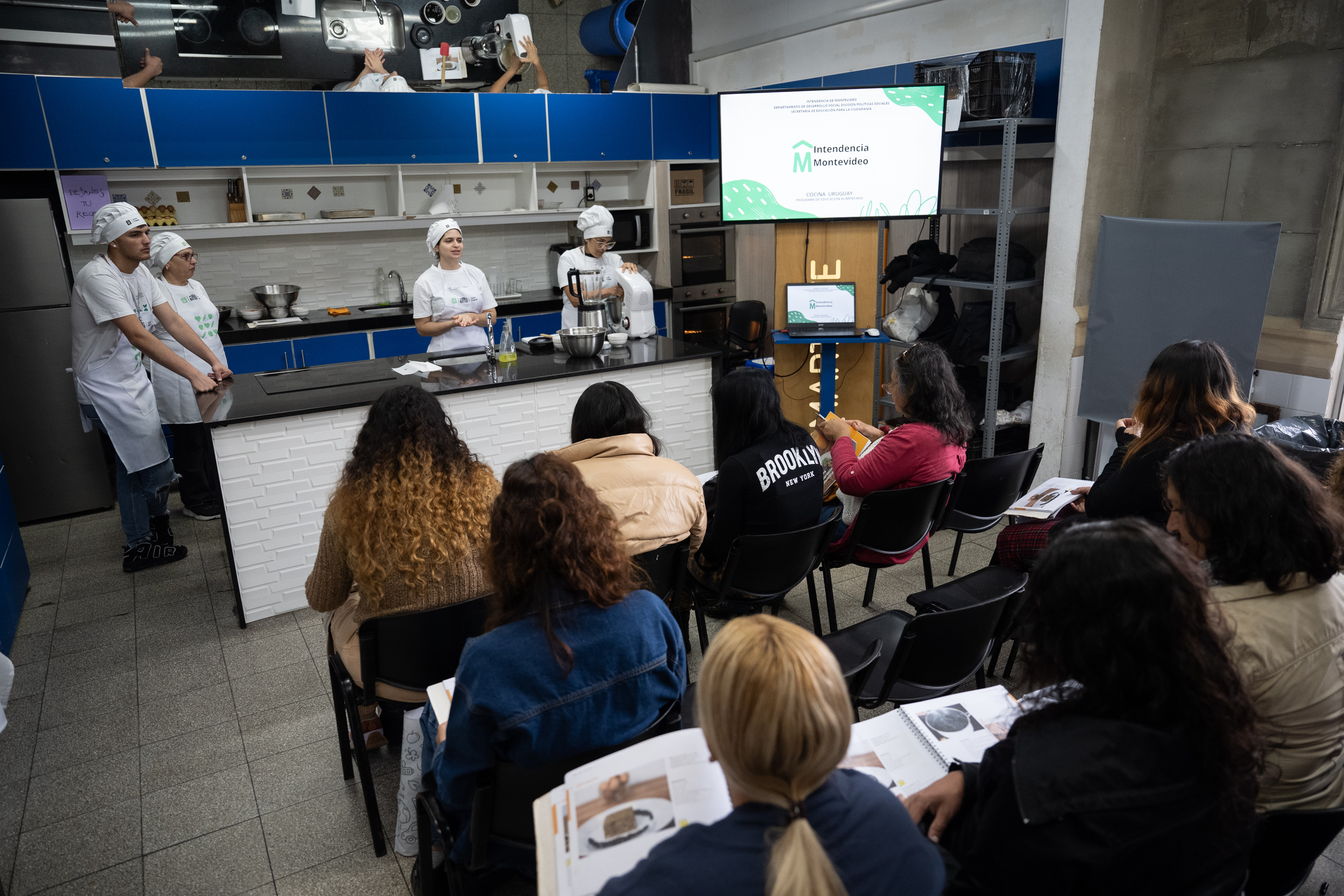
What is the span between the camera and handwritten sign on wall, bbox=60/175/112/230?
15.9 feet

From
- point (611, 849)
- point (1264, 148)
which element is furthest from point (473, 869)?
point (1264, 148)

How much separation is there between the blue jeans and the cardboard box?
436cm

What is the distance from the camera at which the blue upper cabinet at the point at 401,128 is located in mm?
5559

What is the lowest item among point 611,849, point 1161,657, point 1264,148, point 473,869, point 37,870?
point 37,870

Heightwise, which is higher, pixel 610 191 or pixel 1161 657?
pixel 610 191

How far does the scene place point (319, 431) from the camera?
3.42 m

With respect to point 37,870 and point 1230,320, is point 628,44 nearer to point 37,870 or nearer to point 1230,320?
point 1230,320

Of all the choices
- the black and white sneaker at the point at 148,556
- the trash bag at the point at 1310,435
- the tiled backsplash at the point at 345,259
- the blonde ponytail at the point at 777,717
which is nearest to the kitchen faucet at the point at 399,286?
the tiled backsplash at the point at 345,259

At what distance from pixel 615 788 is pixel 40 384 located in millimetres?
4739

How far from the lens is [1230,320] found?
11.6 feet

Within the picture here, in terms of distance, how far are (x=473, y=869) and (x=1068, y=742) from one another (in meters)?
1.12

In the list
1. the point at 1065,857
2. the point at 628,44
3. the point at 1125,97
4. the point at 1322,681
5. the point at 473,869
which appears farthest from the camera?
the point at 628,44

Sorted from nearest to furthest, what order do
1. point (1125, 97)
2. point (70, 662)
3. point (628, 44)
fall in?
point (70, 662)
point (1125, 97)
point (628, 44)

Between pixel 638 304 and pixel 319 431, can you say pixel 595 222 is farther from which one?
pixel 319 431
